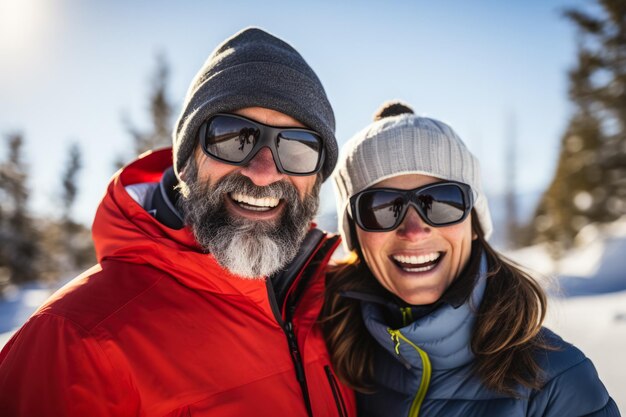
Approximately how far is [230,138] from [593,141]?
1655cm

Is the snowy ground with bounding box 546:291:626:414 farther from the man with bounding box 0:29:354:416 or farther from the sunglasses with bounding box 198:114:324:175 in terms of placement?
the sunglasses with bounding box 198:114:324:175

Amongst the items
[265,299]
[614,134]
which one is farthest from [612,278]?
[265,299]

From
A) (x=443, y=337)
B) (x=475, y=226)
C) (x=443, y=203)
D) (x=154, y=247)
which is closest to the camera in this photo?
(x=154, y=247)

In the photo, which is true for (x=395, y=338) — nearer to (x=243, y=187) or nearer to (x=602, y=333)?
(x=243, y=187)

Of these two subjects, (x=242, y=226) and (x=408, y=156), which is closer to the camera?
(x=242, y=226)

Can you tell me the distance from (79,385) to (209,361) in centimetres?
50

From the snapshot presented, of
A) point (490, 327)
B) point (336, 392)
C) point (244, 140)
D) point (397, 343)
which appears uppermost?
point (244, 140)

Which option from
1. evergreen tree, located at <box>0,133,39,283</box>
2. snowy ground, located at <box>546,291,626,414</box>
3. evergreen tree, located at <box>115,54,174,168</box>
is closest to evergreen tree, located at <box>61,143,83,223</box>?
evergreen tree, located at <box>0,133,39,283</box>

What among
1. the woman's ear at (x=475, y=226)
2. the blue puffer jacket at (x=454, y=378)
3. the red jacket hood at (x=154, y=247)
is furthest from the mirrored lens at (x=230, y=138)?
the woman's ear at (x=475, y=226)

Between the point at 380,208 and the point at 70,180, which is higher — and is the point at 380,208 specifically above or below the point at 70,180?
above

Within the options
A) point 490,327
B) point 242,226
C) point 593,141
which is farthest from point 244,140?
point 593,141

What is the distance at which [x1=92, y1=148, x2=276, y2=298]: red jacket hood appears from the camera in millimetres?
1819

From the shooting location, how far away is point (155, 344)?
5.42 feet

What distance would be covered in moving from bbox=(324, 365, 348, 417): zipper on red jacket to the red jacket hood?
0.61 metres
